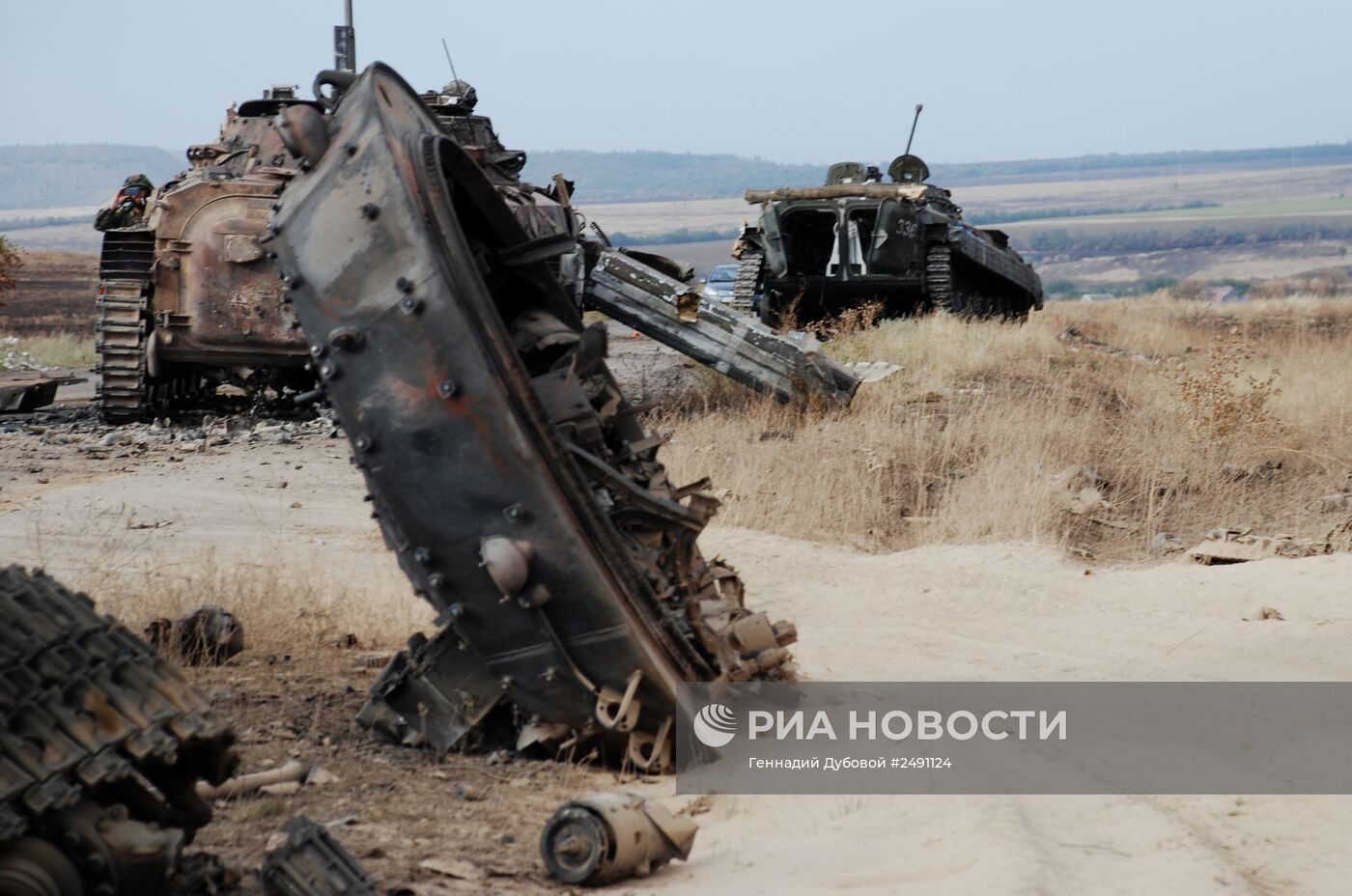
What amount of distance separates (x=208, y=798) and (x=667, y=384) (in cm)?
1231

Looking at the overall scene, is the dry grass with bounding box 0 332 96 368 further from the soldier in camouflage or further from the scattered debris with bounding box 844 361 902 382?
the scattered debris with bounding box 844 361 902 382

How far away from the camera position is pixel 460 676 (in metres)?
5.05

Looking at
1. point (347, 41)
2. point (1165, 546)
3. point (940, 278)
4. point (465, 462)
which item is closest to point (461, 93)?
point (347, 41)

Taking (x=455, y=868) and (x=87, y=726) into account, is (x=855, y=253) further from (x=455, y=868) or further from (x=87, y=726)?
(x=87, y=726)

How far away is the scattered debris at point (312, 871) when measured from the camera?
10.6 ft

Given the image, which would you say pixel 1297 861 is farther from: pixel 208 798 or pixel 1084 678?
pixel 208 798

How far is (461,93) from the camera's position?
15516mm

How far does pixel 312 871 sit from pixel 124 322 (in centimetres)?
1133

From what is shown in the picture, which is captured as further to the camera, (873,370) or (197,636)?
(873,370)

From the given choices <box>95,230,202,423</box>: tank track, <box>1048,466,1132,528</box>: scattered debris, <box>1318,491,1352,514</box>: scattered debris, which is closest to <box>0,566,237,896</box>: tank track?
<box>1048,466,1132,528</box>: scattered debris

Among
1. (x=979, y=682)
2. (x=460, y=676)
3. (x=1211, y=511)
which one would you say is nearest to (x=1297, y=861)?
(x=979, y=682)

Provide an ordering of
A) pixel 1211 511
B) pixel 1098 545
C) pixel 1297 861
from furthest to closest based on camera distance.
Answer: pixel 1211 511 → pixel 1098 545 → pixel 1297 861

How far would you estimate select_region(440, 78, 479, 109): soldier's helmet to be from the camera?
1547cm

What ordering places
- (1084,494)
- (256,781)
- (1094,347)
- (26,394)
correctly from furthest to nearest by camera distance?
(1094,347) < (26,394) < (1084,494) < (256,781)
